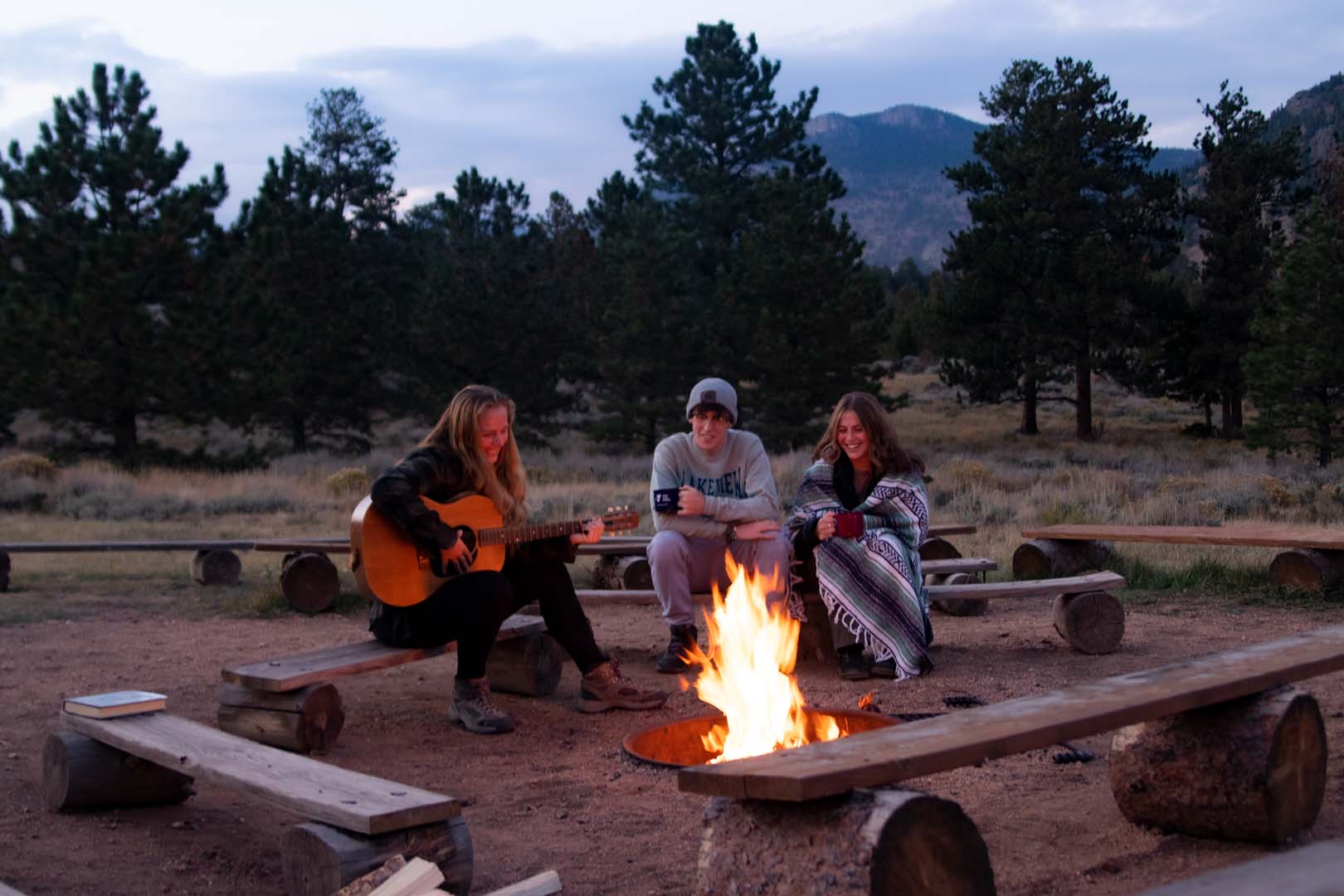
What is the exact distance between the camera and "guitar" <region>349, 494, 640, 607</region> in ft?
17.5

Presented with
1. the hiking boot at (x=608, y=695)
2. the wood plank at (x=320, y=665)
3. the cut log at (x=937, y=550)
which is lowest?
the hiking boot at (x=608, y=695)

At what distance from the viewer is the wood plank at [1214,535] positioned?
811 centimetres

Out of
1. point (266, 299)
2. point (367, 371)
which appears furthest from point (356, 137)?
point (266, 299)

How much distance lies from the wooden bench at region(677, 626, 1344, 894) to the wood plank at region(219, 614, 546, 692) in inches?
99.9

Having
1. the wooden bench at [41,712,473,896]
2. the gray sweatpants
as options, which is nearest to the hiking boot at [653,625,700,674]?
the gray sweatpants

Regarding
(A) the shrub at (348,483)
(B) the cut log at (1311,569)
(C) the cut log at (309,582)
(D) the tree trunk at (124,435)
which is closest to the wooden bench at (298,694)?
(C) the cut log at (309,582)

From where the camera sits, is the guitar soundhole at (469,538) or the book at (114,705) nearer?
the book at (114,705)

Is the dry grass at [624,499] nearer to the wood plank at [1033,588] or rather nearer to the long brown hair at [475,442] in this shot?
the wood plank at [1033,588]

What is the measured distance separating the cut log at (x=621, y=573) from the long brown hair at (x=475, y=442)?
334 centimetres

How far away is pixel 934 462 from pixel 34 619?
20615 mm

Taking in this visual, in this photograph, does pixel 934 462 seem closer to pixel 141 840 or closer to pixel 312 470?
pixel 312 470

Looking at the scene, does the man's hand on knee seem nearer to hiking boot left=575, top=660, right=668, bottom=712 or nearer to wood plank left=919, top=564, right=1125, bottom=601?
hiking boot left=575, top=660, right=668, bottom=712

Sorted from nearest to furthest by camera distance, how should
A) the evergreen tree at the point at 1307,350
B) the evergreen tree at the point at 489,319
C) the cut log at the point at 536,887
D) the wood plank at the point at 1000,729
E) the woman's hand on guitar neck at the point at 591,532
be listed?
1. the wood plank at the point at 1000,729
2. the cut log at the point at 536,887
3. the woman's hand on guitar neck at the point at 591,532
4. the evergreen tree at the point at 1307,350
5. the evergreen tree at the point at 489,319

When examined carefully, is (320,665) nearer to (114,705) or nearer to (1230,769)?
(114,705)
